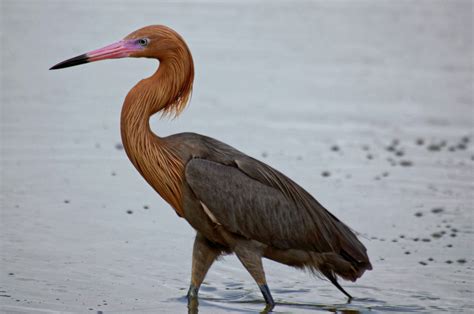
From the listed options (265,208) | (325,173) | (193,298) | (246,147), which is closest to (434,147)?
(325,173)

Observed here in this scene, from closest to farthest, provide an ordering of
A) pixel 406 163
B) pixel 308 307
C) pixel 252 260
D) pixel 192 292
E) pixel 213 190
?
pixel 213 190 < pixel 252 260 < pixel 192 292 < pixel 308 307 < pixel 406 163

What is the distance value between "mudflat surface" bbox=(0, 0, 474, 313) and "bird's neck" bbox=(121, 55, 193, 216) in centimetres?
98

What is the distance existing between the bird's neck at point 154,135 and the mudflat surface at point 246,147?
980mm

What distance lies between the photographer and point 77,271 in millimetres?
8445

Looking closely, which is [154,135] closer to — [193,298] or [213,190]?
[213,190]

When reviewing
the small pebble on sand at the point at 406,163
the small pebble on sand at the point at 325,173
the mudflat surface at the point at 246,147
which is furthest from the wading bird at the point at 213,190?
the small pebble on sand at the point at 406,163

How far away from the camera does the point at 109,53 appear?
→ 7535 millimetres

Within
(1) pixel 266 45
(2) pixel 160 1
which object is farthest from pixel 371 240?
(2) pixel 160 1

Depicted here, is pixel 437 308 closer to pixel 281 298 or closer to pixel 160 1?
pixel 281 298

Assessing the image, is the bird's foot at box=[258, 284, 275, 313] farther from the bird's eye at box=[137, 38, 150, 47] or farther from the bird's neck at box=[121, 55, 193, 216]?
the bird's eye at box=[137, 38, 150, 47]

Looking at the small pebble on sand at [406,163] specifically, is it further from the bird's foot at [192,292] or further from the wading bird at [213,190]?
the bird's foot at [192,292]

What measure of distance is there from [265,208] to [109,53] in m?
1.59

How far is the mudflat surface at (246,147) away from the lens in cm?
836

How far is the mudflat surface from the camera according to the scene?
836 cm
